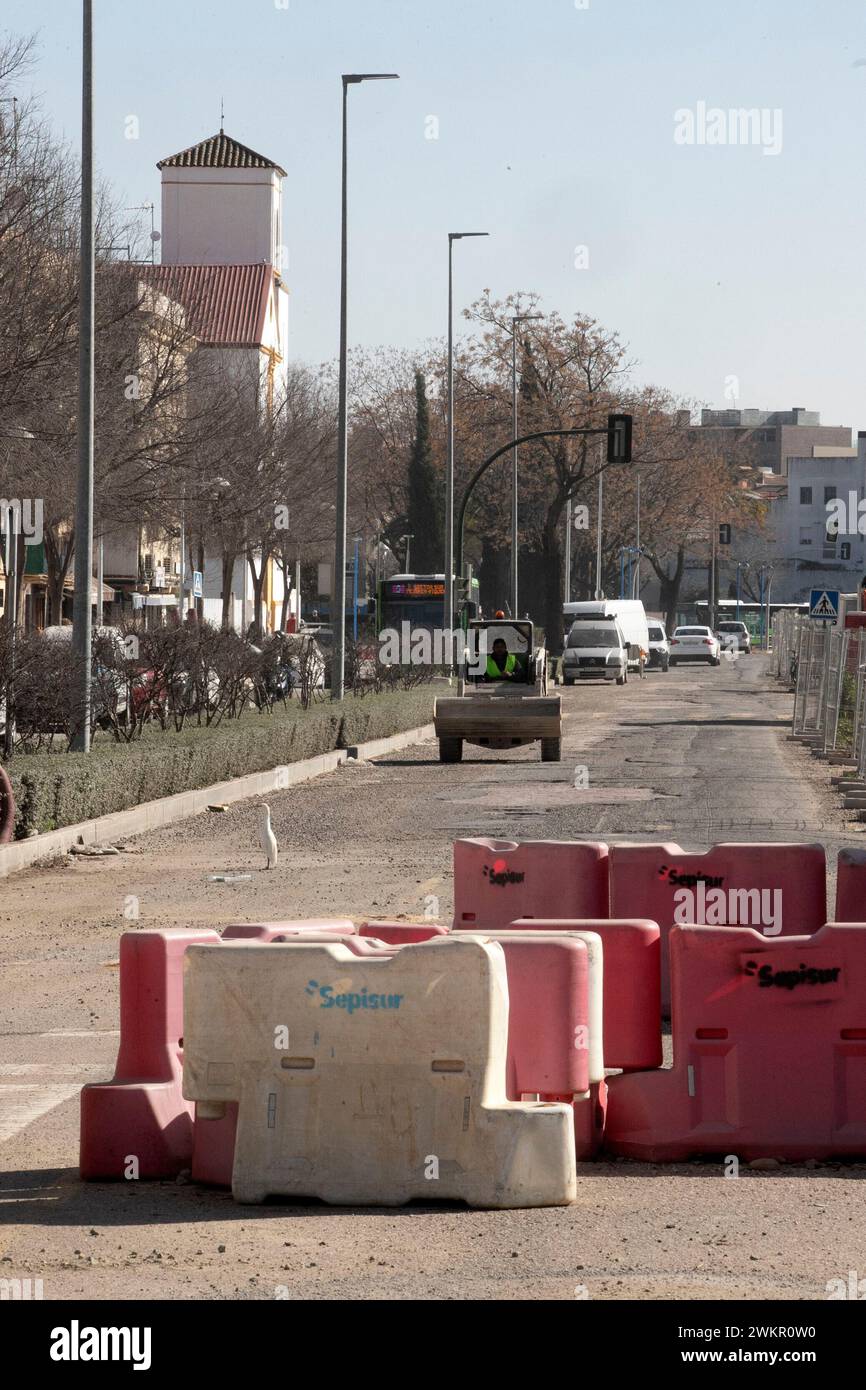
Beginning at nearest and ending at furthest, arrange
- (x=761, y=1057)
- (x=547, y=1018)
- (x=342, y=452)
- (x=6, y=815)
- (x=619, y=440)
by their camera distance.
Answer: (x=547, y=1018) → (x=761, y=1057) → (x=6, y=815) → (x=342, y=452) → (x=619, y=440)

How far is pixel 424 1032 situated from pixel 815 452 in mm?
188359

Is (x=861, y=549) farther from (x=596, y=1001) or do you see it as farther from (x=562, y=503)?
(x=596, y=1001)

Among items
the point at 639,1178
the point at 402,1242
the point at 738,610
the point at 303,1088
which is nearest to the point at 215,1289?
the point at 402,1242

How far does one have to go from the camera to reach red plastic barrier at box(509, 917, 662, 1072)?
8.09 metres

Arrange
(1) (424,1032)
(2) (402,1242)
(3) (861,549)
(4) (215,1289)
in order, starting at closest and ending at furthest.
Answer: (4) (215,1289) → (2) (402,1242) → (1) (424,1032) → (3) (861,549)

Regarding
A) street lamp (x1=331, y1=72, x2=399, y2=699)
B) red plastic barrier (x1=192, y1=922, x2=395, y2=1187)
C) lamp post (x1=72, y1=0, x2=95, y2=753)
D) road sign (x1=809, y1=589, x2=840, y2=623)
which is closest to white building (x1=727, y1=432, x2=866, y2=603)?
road sign (x1=809, y1=589, x2=840, y2=623)

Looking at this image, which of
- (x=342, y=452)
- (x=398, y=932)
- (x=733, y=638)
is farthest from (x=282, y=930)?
(x=733, y=638)

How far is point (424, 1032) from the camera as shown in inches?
265

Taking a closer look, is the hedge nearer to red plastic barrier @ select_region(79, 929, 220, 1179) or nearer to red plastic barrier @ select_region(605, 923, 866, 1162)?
red plastic barrier @ select_region(79, 929, 220, 1179)

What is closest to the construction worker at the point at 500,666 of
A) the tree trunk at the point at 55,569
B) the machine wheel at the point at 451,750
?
the machine wheel at the point at 451,750

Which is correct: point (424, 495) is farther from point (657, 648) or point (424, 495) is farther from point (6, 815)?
point (6, 815)

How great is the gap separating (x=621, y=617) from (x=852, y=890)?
65061 millimetres

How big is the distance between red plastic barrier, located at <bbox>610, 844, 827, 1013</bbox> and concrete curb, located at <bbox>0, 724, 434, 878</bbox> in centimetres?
723

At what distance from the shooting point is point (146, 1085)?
7309 mm
